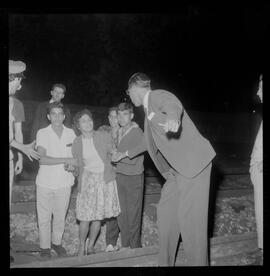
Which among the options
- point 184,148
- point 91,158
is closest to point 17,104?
point 91,158

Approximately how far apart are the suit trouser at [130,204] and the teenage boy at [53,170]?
51cm

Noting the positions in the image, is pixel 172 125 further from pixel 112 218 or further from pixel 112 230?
pixel 112 230

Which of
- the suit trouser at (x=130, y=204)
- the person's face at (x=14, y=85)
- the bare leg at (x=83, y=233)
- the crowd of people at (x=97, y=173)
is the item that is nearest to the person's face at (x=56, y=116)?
the crowd of people at (x=97, y=173)

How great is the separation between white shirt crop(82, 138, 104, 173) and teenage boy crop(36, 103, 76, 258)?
0.13 meters

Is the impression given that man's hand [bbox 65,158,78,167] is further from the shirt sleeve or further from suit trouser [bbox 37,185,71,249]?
the shirt sleeve

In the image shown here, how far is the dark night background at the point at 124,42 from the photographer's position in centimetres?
361

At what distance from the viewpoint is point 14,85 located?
3.52 meters

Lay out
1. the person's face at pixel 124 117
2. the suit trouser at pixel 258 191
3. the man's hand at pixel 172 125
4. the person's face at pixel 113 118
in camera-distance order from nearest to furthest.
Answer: the man's hand at pixel 172 125
the person's face at pixel 124 117
the person's face at pixel 113 118
the suit trouser at pixel 258 191

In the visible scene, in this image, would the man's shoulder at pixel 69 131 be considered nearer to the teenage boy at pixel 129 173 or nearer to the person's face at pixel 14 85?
the teenage boy at pixel 129 173

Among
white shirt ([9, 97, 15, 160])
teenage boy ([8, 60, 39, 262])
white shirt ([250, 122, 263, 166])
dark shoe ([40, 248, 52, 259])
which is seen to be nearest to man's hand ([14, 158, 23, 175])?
teenage boy ([8, 60, 39, 262])

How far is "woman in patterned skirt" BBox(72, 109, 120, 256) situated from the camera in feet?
11.3

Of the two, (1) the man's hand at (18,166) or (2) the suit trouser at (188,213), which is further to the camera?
(1) the man's hand at (18,166)

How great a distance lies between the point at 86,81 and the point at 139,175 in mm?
2048

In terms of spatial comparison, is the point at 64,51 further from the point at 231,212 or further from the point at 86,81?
the point at 231,212
